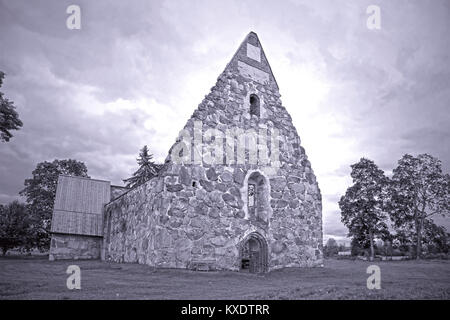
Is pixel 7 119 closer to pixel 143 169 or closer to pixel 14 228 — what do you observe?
pixel 14 228

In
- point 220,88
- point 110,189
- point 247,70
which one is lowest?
point 110,189

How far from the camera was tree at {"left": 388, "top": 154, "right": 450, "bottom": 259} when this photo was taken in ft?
110

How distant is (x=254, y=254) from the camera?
14.6 m

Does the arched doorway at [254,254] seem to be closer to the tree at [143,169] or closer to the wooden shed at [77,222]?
the wooden shed at [77,222]

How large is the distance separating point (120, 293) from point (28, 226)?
1189 inches

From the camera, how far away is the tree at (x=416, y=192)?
33.6m

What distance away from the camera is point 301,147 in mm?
17250

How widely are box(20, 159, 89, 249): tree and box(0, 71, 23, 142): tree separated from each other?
20486 millimetres

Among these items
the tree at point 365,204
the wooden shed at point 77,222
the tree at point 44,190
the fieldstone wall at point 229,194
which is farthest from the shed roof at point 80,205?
the tree at point 365,204

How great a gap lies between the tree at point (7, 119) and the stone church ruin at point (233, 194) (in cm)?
646

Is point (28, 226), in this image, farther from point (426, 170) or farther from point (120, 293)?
point (426, 170)

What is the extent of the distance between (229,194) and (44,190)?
32.2 m

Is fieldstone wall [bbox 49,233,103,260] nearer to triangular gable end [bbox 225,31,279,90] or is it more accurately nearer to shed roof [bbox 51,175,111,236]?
shed roof [bbox 51,175,111,236]
